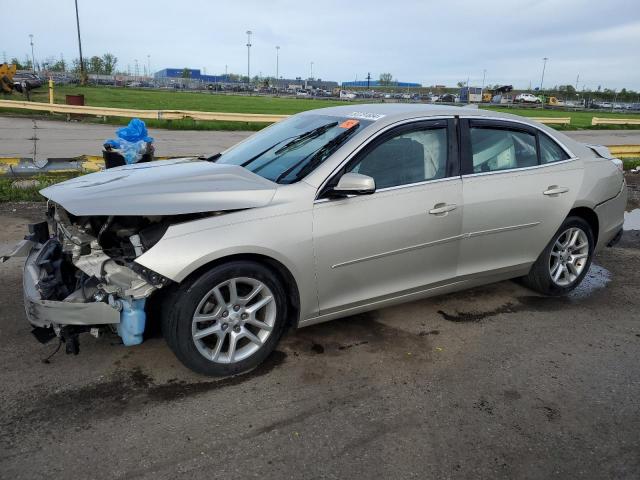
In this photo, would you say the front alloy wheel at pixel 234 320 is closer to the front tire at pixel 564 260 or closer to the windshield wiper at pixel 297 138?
the windshield wiper at pixel 297 138

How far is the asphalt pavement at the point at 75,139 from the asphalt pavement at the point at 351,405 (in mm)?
9225

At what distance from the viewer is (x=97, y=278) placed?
10.4ft

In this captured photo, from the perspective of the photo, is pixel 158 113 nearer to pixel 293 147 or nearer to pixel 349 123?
pixel 293 147

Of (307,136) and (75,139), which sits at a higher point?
(307,136)

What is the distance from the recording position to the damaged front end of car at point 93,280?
3.03m

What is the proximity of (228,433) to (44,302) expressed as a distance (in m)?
1.32

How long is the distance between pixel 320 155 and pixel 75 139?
13.5 metres

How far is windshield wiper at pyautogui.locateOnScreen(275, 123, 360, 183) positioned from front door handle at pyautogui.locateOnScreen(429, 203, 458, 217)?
0.82m

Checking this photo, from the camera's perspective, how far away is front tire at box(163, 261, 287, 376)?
3.08m

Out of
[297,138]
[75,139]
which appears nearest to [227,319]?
[297,138]

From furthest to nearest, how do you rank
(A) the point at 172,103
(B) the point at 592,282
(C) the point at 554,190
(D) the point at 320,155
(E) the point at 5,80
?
(A) the point at 172,103, (E) the point at 5,80, (B) the point at 592,282, (C) the point at 554,190, (D) the point at 320,155

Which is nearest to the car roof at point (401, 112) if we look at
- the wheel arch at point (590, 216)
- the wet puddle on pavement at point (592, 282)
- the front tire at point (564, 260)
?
the wheel arch at point (590, 216)

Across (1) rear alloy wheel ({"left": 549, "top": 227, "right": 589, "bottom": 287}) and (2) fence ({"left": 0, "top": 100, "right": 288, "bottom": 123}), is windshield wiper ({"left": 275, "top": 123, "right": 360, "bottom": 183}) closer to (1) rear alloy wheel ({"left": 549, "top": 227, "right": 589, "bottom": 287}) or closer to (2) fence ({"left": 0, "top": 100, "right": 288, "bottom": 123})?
(1) rear alloy wheel ({"left": 549, "top": 227, "right": 589, "bottom": 287})

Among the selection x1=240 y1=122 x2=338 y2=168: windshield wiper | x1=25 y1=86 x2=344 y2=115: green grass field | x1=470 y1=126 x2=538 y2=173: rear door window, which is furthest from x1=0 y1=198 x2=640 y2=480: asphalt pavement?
x1=25 y1=86 x2=344 y2=115: green grass field
